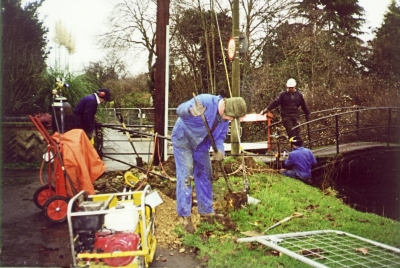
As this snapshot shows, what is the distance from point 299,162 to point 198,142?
4.30 meters

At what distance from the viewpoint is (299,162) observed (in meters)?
8.66

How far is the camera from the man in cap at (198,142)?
15.8 ft

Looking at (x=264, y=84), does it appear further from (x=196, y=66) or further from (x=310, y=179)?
(x=310, y=179)

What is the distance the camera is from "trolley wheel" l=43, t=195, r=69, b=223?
16.6ft

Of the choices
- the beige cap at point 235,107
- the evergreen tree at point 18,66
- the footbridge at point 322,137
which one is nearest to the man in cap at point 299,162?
the footbridge at point 322,137

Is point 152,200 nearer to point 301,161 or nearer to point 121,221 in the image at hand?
point 121,221

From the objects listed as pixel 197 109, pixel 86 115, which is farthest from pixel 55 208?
pixel 197 109

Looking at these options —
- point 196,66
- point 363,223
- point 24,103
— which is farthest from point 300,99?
point 196,66

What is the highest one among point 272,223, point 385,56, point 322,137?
point 385,56

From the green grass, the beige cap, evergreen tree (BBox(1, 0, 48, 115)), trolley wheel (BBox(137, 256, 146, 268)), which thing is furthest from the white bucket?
evergreen tree (BBox(1, 0, 48, 115))

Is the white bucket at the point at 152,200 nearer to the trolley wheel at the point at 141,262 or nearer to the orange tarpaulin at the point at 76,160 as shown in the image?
the trolley wheel at the point at 141,262

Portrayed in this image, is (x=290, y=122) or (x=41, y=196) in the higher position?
(x=290, y=122)

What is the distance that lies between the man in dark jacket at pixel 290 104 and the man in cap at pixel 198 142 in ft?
15.0

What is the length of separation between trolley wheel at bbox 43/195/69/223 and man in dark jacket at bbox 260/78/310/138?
589 centimetres
